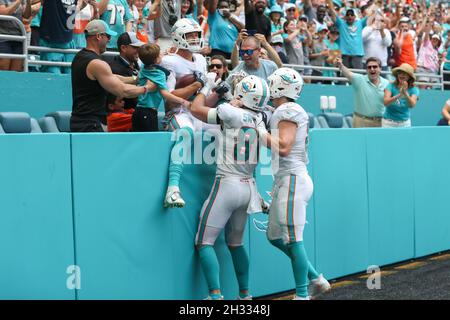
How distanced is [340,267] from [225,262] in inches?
72.6

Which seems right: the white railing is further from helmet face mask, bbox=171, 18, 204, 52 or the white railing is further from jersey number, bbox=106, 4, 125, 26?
helmet face mask, bbox=171, 18, 204, 52

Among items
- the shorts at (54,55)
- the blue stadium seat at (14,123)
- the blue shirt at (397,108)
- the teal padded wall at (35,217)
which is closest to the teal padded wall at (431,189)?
the blue shirt at (397,108)

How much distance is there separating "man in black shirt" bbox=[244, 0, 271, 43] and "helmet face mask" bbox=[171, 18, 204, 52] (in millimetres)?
5372

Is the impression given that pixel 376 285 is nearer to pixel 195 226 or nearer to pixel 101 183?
pixel 195 226

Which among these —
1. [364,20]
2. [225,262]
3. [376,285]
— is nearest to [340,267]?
[376,285]

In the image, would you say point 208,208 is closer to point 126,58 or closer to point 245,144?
point 245,144

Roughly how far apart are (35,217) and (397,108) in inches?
274

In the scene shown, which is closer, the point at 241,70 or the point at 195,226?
the point at 195,226

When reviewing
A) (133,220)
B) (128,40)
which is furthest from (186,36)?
(133,220)

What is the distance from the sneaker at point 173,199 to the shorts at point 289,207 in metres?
0.89

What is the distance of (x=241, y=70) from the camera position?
30.0 feet

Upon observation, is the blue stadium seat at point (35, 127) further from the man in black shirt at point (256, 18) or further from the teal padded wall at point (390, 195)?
the man in black shirt at point (256, 18)

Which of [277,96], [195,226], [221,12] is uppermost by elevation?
[221,12]

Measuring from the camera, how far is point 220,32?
12.7m
